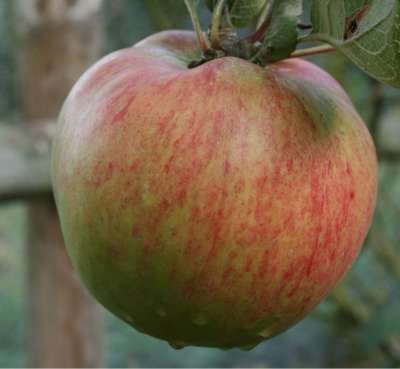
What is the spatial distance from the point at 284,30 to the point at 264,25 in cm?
3

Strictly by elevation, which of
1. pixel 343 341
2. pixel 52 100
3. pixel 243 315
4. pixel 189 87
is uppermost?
pixel 189 87

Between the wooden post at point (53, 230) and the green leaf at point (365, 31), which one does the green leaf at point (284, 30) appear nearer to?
the green leaf at point (365, 31)

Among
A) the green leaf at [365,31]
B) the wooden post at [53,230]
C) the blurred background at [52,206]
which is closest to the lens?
the green leaf at [365,31]

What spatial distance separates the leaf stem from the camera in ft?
1.59

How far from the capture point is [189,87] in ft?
1.53

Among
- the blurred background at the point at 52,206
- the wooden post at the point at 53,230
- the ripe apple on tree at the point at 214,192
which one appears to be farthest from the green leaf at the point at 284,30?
the wooden post at the point at 53,230

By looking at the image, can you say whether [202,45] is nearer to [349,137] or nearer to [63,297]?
[349,137]

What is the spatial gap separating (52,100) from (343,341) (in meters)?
0.97

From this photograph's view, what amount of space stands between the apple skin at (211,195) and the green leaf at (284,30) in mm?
16

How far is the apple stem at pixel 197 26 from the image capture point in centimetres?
48

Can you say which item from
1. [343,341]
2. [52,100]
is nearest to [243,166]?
[52,100]

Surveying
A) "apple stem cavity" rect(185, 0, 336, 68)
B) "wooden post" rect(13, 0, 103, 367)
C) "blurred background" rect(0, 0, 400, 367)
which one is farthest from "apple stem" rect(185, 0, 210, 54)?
"wooden post" rect(13, 0, 103, 367)

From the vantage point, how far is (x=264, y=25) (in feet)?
1.63

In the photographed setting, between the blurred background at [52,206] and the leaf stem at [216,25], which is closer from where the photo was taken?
the leaf stem at [216,25]
